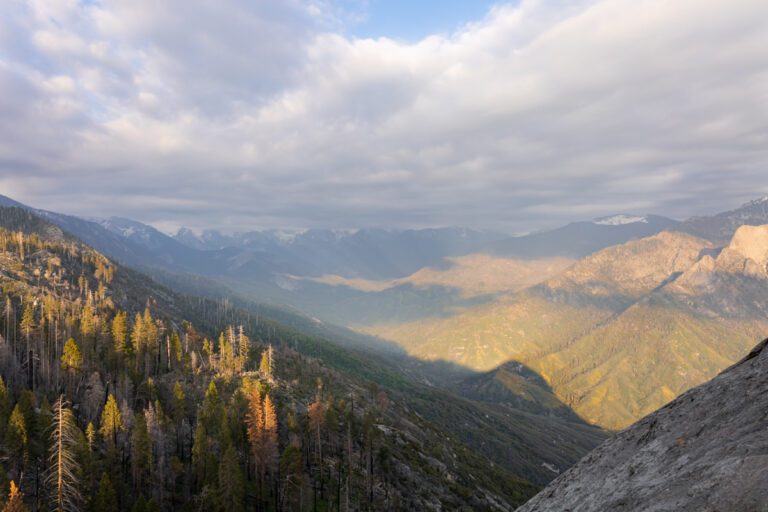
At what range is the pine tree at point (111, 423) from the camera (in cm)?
6250

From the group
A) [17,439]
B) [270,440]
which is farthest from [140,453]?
[270,440]

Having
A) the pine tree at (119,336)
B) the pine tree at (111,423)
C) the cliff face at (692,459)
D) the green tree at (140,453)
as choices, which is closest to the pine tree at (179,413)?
the pine tree at (111,423)

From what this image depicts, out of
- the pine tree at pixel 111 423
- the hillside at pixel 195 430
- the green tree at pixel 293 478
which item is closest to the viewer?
the green tree at pixel 293 478

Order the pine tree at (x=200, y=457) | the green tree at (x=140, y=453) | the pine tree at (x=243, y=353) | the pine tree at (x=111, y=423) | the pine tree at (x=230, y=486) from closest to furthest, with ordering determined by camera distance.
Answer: the pine tree at (x=230, y=486), the green tree at (x=140, y=453), the pine tree at (x=200, y=457), the pine tree at (x=111, y=423), the pine tree at (x=243, y=353)

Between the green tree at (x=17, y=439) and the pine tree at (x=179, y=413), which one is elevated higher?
the green tree at (x=17, y=439)

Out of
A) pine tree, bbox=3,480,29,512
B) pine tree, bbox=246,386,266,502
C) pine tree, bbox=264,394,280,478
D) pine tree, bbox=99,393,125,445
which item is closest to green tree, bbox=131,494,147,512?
pine tree, bbox=3,480,29,512

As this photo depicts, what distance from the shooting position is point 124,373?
287 ft

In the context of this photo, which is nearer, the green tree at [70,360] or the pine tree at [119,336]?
the green tree at [70,360]

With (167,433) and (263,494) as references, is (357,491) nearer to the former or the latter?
(263,494)

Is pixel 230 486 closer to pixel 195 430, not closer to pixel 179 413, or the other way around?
pixel 195 430

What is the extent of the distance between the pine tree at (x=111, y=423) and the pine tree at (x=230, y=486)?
25.8m

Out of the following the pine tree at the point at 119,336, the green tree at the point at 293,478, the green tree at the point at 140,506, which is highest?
the pine tree at the point at 119,336

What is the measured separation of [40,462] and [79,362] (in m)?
43.7

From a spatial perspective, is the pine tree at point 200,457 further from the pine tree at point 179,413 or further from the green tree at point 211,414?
the pine tree at point 179,413
